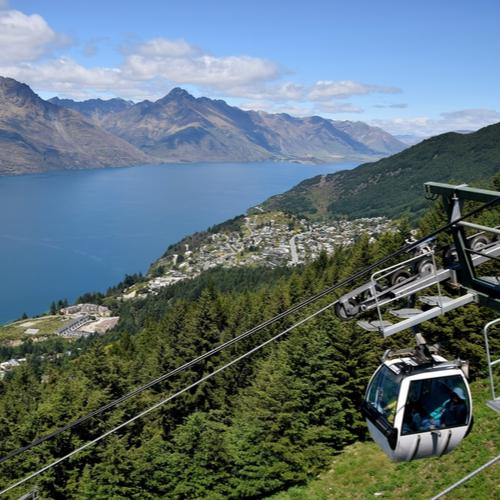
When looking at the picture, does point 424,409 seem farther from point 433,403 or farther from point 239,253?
point 239,253

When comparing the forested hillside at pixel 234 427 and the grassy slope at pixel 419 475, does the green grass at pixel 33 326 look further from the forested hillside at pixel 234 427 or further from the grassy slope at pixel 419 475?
the grassy slope at pixel 419 475

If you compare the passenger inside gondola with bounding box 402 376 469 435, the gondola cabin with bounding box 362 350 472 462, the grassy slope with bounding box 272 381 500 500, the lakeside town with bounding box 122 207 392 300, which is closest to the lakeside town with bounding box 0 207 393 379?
the lakeside town with bounding box 122 207 392 300

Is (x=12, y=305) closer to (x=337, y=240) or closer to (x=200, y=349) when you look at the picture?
(x=337, y=240)

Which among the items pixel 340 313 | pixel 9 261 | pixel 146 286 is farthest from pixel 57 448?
pixel 9 261

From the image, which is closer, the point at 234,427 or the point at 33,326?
the point at 234,427

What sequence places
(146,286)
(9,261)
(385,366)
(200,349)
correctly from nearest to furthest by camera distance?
1. (385,366)
2. (200,349)
3. (146,286)
4. (9,261)

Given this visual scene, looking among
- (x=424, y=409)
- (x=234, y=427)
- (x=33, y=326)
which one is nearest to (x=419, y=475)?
(x=424, y=409)
